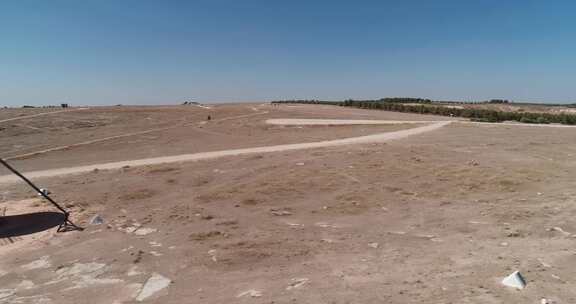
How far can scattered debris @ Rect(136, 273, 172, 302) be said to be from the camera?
7.55 meters

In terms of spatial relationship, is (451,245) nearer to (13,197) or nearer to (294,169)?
(294,169)

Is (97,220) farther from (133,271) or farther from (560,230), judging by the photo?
(560,230)

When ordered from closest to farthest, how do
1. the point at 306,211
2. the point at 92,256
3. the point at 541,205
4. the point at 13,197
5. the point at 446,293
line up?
1. the point at 446,293
2. the point at 92,256
3. the point at 541,205
4. the point at 306,211
5. the point at 13,197

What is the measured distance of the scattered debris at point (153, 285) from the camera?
7.55 meters

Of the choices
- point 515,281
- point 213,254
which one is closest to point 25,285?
point 213,254

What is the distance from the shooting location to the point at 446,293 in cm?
659

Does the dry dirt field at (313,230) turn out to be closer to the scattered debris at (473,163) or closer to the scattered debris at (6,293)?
the scattered debris at (6,293)

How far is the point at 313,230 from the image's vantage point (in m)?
10.9

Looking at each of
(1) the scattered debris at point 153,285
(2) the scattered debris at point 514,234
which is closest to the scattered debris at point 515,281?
(2) the scattered debris at point 514,234

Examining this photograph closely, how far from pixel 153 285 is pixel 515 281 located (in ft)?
20.8

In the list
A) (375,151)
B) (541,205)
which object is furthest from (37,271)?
(375,151)

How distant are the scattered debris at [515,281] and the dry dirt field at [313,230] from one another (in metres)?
0.15

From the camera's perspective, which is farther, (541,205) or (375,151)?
(375,151)

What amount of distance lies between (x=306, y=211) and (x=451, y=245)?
15.4 ft
